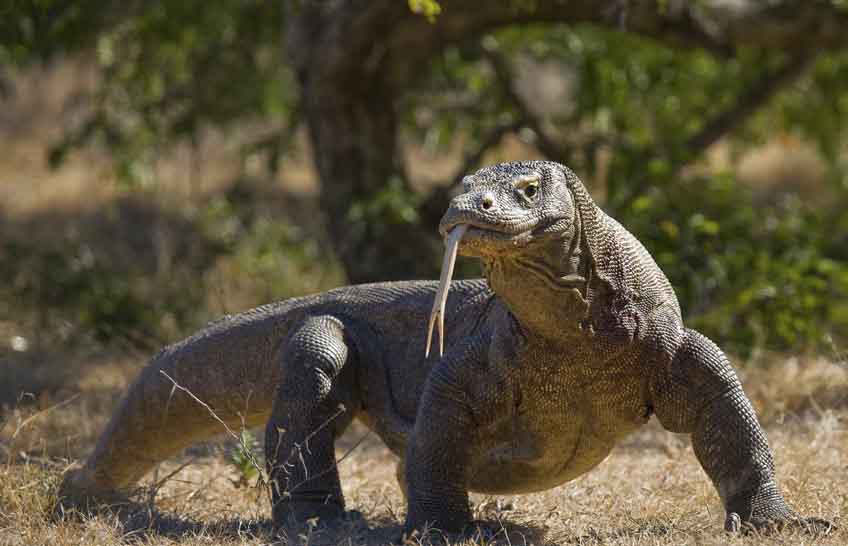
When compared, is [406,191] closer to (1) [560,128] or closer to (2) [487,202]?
(1) [560,128]

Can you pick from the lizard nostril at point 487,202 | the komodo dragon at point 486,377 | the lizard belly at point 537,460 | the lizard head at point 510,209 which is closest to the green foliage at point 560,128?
the komodo dragon at point 486,377

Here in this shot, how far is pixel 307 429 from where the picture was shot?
14.3 feet

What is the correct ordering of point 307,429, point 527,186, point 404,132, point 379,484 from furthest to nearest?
point 404,132, point 379,484, point 307,429, point 527,186

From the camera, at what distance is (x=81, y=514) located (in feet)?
14.2

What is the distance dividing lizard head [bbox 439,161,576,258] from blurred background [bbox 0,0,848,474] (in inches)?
95.0

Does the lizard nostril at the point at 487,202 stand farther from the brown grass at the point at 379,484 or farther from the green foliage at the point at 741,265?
the green foliage at the point at 741,265

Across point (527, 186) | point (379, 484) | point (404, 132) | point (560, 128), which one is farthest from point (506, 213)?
point (404, 132)

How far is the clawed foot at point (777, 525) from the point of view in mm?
3777

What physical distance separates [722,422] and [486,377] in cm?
67

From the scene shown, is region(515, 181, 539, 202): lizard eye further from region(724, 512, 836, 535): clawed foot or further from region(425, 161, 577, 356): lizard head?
region(724, 512, 836, 535): clawed foot

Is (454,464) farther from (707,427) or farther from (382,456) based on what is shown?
(382,456)

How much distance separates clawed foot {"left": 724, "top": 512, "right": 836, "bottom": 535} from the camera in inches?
149

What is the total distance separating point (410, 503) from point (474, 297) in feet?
2.39

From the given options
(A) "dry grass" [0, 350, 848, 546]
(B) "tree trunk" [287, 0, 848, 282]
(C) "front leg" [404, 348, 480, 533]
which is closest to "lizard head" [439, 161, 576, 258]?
(C) "front leg" [404, 348, 480, 533]
